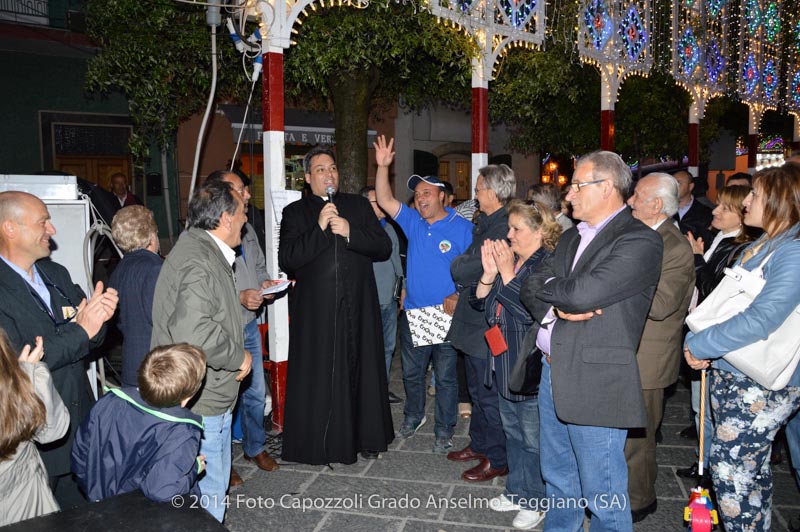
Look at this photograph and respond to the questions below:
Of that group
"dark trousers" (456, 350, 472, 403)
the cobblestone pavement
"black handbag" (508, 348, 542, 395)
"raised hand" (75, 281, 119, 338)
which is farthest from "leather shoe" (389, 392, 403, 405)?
"raised hand" (75, 281, 119, 338)

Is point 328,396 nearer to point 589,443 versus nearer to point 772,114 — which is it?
point 589,443

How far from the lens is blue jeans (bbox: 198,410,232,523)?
339 cm

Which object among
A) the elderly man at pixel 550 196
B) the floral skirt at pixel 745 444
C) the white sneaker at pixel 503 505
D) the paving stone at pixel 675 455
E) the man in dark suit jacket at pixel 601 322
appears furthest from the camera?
the elderly man at pixel 550 196

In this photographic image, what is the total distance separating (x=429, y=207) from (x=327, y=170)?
3.01 feet

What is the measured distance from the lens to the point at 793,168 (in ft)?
10.7

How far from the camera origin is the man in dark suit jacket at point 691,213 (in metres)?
6.45

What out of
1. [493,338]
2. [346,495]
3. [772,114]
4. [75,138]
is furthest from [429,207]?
[772,114]

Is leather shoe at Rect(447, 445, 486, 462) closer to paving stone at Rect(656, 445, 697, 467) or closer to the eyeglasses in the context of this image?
paving stone at Rect(656, 445, 697, 467)

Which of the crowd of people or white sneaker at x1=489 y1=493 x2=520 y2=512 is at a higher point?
the crowd of people

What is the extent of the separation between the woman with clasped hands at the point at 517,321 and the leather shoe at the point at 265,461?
1.69m

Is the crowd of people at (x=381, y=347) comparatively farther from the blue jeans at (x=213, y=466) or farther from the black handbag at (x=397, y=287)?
the black handbag at (x=397, y=287)

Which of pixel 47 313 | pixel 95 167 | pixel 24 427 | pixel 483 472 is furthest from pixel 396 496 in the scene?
pixel 95 167

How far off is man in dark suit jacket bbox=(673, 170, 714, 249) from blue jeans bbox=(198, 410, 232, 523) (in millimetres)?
5036

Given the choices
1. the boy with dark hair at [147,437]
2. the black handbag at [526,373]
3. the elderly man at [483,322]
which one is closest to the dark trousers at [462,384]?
the elderly man at [483,322]
